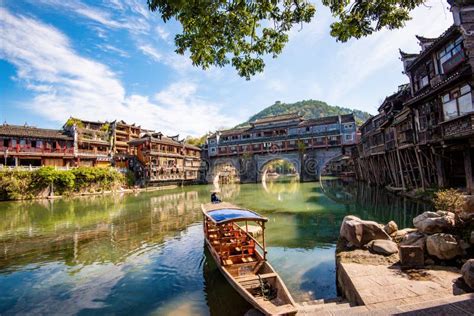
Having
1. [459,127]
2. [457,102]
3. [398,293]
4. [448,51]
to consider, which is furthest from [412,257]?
[448,51]

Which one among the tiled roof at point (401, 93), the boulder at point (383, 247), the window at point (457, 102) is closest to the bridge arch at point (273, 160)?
the tiled roof at point (401, 93)

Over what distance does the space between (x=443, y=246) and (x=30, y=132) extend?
47897mm

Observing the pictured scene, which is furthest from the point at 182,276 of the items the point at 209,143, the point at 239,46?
the point at 209,143

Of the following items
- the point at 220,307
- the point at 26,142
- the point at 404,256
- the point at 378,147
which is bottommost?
the point at 220,307

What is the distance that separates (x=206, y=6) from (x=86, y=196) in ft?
126

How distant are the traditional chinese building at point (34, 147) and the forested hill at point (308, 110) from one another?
113 meters

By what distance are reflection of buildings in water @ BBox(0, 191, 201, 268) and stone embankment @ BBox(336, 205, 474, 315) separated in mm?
9348

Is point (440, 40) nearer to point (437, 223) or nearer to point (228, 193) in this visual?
point (437, 223)

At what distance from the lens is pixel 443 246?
22.2ft

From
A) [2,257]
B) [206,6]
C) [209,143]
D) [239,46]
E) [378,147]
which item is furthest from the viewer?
[209,143]

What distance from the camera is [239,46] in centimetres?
713

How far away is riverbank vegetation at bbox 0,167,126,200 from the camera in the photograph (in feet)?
103

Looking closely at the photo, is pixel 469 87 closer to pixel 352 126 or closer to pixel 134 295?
pixel 134 295

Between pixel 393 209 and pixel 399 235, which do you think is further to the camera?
pixel 393 209
